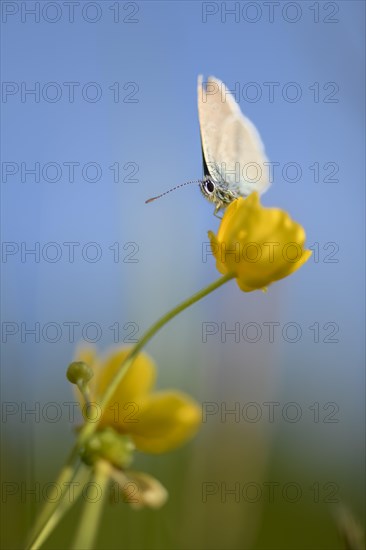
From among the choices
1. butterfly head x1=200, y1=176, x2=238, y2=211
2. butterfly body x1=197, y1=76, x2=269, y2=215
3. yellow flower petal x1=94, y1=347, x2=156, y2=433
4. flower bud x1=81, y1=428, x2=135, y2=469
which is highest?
butterfly body x1=197, y1=76, x2=269, y2=215

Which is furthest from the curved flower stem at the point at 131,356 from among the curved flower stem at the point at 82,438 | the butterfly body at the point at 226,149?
the butterfly body at the point at 226,149

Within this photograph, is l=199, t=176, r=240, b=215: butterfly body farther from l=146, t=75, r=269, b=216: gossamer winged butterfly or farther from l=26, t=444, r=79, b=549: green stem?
l=26, t=444, r=79, b=549: green stem

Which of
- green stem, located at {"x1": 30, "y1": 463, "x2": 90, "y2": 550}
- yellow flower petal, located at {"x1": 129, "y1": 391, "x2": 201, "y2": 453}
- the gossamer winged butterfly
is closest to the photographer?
green stem, located at {"x1": 30, "y1": 463, "x2": 90, "y2": 550}

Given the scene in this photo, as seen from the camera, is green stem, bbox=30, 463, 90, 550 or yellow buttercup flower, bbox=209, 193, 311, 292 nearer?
green stem, bbox=30, 463, 90, 550

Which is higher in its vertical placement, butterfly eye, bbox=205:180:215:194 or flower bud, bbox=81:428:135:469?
butterfly eye, bbox=205:180:215:194

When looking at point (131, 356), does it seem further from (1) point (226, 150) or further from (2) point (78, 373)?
(1) point (226, 150)

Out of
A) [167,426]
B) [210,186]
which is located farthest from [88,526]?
[210,186]

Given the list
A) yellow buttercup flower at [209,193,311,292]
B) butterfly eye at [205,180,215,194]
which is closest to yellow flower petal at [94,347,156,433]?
yellow buttercup flower at [209,193,311,292]
